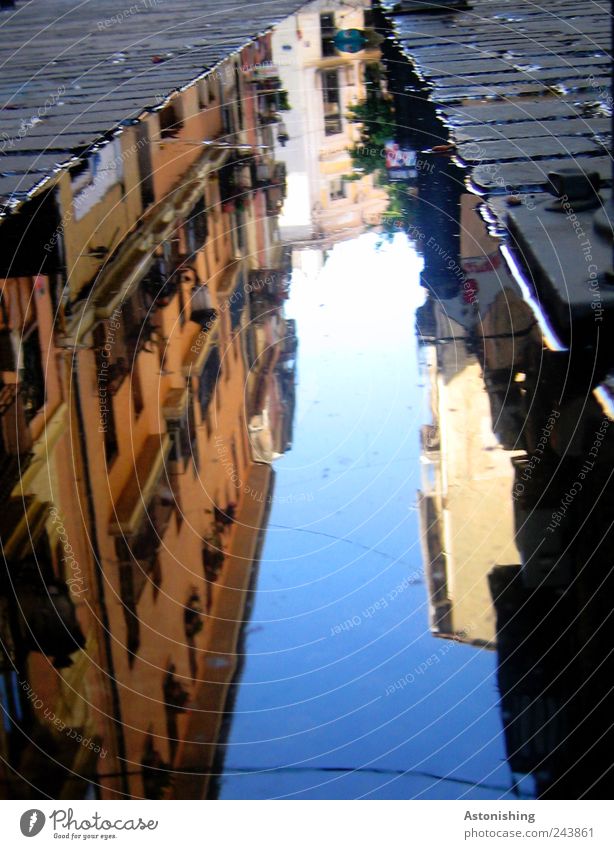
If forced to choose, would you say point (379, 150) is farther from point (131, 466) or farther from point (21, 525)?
point (21, 525)

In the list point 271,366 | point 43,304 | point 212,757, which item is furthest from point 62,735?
point 43,304

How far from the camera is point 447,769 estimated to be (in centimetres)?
303

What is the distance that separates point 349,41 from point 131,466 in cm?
1313

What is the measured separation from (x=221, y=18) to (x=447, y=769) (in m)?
17.8

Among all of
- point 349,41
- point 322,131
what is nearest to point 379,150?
point 322,131

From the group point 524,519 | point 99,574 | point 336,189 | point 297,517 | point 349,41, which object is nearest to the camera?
point 99,574

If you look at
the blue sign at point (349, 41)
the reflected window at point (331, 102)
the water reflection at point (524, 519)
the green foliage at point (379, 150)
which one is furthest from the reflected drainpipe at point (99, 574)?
the blue sign at point (349, 41)

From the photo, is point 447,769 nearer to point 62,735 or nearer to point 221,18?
point 62,735

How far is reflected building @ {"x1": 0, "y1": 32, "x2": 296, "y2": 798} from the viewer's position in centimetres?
337

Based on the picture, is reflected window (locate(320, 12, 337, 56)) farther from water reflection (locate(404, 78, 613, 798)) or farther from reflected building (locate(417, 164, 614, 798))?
reflected building (locate(417, 164, 614, 798))

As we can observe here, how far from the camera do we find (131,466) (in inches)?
189

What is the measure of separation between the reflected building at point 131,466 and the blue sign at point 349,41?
809cm

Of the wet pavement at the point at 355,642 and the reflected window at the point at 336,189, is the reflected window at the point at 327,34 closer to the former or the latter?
the reflected window at the point at 336,189

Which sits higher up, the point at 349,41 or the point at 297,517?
the point at 349,41
